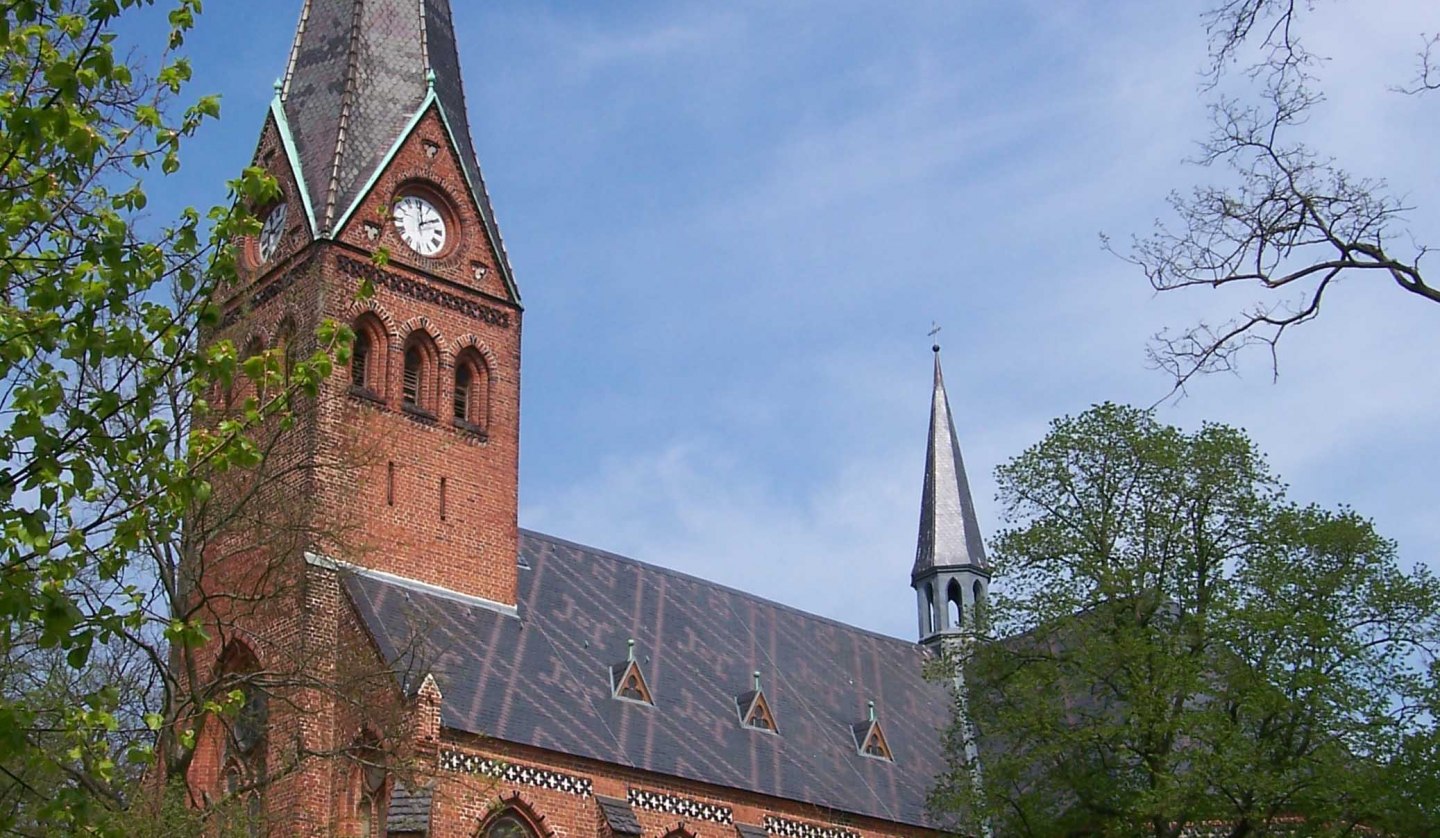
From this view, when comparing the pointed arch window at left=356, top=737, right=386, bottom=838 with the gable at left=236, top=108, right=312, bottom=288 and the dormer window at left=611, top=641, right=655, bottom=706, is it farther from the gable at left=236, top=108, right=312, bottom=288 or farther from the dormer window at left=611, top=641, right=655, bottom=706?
the gable at left=236, top=108, right=312, bottom=288

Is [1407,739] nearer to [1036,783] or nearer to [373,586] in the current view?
[1036,783]

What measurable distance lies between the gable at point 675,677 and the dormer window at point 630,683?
15 cm

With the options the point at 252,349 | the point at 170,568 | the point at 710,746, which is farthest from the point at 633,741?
the point at 170,568

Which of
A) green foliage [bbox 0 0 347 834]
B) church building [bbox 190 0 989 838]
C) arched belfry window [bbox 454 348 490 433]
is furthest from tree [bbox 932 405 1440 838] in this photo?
green foliage [bbox 0 0 347 834]

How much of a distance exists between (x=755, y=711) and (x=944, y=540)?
39.9 feet

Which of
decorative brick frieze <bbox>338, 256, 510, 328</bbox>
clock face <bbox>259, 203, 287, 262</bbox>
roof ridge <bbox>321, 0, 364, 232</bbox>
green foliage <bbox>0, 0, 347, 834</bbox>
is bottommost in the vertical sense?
green foliage <bbox>0, 0, 347, 834</bbox>

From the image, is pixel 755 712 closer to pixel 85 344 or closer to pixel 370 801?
pixel 370 801

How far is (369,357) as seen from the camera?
99.3 feet

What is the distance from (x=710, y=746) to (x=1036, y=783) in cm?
727

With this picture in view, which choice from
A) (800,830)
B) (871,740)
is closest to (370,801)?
(800,830)

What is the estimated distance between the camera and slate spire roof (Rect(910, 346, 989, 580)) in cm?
4425

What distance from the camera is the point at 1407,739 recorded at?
2391cm

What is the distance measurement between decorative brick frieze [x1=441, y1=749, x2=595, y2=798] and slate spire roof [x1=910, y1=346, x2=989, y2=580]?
1782 centimetres

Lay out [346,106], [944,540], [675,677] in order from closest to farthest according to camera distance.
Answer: [346,106] → [675,677] → [944,540]
